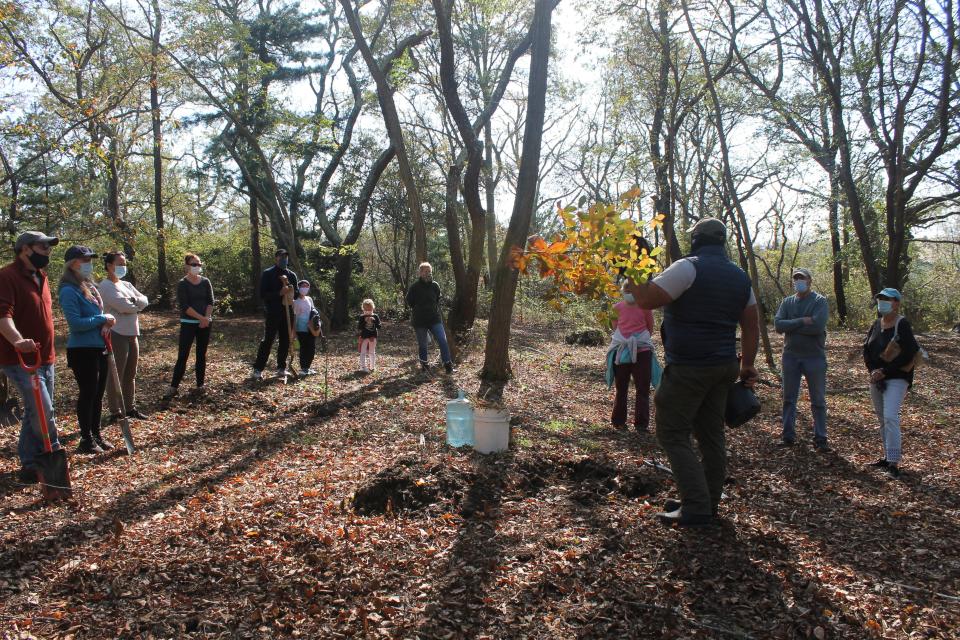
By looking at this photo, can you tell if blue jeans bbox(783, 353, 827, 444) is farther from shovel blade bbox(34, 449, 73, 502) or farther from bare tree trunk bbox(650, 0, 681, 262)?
bare tree trunk bbox(650, 0, 681, 262)

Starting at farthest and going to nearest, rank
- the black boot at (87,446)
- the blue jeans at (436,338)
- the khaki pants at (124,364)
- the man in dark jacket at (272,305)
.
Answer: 1. the blue jeans at (436,338)
2. the man in dark jacket at (272,305)
3. the khaki pants at (124,364)
4. the black boot at (87,446)

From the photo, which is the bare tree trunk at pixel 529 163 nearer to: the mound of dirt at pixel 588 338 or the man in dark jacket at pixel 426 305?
the man in dark jacket at pixel 426 305

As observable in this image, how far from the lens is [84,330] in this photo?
554 centimetres

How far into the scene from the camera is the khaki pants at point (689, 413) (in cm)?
396

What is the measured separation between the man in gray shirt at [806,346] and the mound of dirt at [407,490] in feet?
13.5

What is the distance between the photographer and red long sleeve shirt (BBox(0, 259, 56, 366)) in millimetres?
4602

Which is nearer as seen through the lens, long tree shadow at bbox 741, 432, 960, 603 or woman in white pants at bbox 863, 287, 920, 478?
long tree shadow at bbox 741, 432, 960, 603

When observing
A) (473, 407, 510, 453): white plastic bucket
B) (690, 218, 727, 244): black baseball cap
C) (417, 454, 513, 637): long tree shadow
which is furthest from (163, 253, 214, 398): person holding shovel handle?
(690, 218, 727, 244): black baseball cap

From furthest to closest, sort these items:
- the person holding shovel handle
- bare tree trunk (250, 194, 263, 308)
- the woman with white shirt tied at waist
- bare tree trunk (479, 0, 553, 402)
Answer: bare tree trunk (250, 194, 263, 308) < bare tree trunk (479, 0, 553, 402) < the person holding shovel handle < the woman with white shirt tied at waist

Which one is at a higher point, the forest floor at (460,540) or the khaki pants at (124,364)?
the khaki pants at (124,364)

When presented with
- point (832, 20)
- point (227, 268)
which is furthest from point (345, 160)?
point (832, 20)

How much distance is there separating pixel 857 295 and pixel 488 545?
2546 cm

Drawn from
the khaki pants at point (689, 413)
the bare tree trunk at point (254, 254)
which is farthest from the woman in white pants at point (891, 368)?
the bare tree trunk at point (254, 254)

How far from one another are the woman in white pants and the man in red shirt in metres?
7.42
